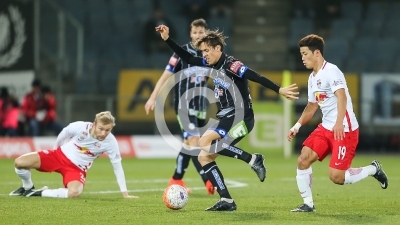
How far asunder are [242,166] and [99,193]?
22.6 feet

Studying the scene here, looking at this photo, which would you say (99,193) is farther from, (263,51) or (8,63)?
(263,51)

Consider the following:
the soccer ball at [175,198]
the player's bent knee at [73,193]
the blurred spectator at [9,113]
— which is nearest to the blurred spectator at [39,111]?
the blurred spectator at [9,113]

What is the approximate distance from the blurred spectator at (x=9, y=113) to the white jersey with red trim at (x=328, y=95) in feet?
41.1

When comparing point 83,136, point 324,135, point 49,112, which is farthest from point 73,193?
point 49,112

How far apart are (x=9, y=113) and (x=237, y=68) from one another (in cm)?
1243

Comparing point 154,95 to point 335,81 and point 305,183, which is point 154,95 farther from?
point 335,81

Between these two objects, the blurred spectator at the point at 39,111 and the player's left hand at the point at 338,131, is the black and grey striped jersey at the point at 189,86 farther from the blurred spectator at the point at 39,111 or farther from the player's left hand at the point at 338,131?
the blurred spectator at the point at 39,111

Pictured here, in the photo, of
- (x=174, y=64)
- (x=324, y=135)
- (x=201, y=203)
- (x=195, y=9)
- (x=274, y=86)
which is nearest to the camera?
(x=274, y=86)

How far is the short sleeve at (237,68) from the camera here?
892cm

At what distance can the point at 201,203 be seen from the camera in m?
10.1

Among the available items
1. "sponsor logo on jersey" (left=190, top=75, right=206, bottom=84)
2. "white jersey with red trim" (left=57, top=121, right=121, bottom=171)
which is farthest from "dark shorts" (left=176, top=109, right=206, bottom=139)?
"white jersey with red trim" (left=57, top=121, right=121, bottom=171)

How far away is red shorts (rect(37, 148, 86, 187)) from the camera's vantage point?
10836 millimetres

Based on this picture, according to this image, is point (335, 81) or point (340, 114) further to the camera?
point (335, 81)

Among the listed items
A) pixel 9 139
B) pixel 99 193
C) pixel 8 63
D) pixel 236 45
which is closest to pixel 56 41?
pixel 8 63
